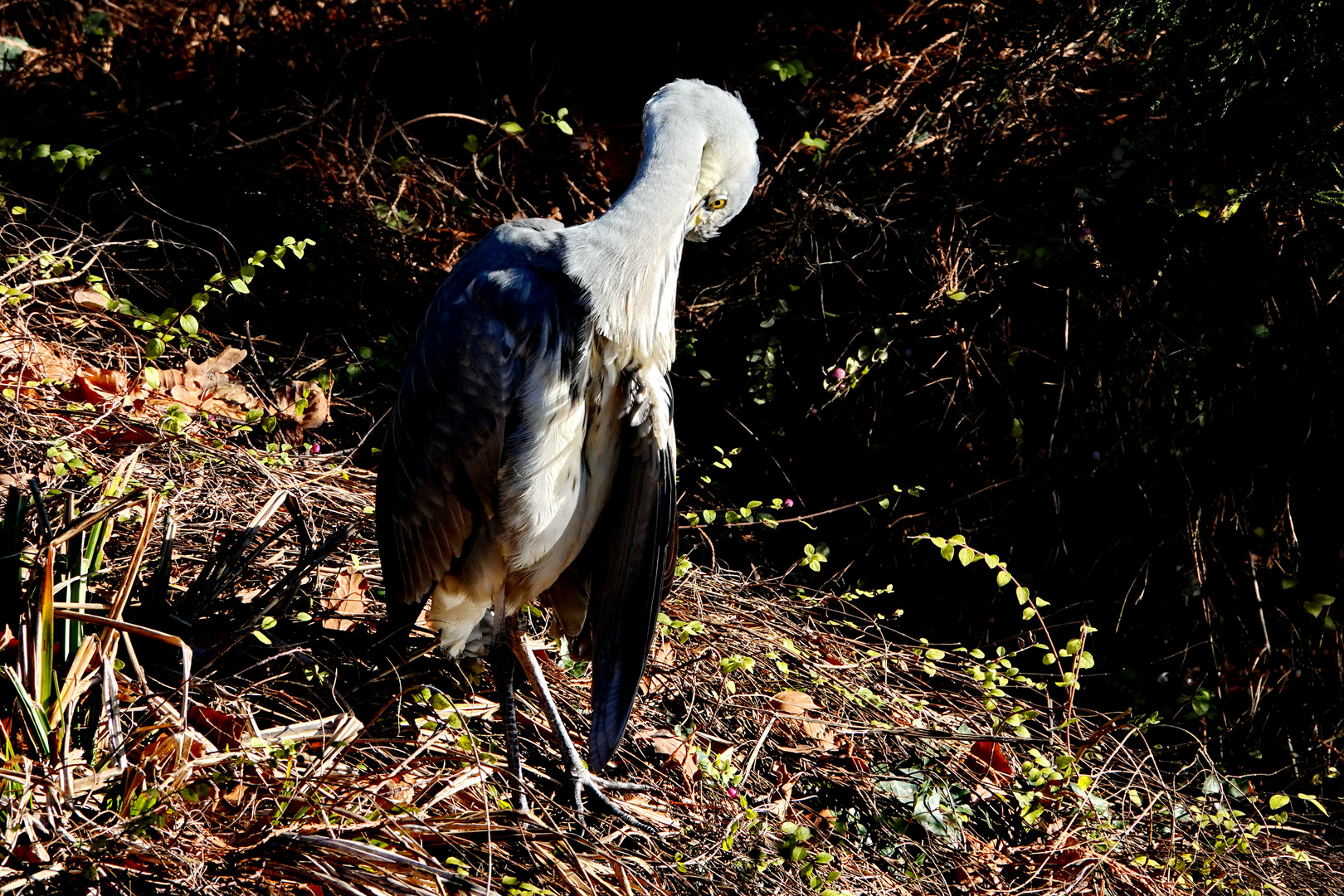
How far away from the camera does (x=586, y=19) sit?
5.08 metres

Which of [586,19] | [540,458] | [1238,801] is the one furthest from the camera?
[586,19]

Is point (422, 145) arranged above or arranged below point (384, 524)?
above

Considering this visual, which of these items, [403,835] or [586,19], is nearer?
[403,835]

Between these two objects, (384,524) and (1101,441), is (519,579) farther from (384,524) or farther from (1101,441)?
(1101,441)

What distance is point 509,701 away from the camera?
289 centimetres

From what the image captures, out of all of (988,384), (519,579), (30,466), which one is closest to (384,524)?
(519,579)

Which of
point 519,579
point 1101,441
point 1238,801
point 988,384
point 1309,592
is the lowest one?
point 1238,801

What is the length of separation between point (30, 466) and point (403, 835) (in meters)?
1.88

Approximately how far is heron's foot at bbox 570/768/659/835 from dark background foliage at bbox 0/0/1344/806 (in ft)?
5.05

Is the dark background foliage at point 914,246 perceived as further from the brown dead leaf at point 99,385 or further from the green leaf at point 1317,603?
the brown dead leaf at point 99,385

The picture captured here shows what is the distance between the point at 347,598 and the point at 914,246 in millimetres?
2615

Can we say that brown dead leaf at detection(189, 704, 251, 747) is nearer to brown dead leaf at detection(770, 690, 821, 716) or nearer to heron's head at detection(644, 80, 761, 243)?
brown dead leaf at detection(770, 690, 821, 716)

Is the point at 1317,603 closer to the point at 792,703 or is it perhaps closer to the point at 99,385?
the point at 792,703

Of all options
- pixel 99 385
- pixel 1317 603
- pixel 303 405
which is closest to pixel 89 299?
pixel 99 385
